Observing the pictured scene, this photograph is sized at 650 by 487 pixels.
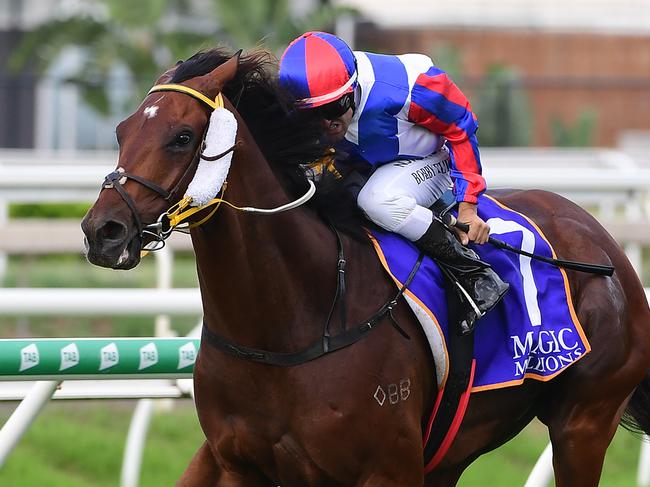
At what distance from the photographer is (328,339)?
10.1 ft

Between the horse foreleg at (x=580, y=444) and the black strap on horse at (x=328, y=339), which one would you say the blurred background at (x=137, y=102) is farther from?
the horse foreleg at (x=580, y=444)

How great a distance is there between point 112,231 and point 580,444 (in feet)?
5.32

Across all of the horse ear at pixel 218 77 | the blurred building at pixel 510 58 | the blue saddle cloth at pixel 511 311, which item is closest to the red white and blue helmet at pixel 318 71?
the horse ear at pixel 218 77

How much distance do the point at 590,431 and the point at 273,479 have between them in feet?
3.35

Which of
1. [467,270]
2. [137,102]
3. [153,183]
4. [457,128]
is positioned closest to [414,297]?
[467,270]

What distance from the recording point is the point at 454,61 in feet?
71.0

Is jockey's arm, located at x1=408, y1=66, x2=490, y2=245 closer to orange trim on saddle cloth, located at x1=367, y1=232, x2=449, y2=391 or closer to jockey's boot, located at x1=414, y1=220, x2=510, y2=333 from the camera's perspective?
jockey's boot, located at x1=414, y1=220, x2=510, y2=333

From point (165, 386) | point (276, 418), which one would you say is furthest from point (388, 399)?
point (165, 386)

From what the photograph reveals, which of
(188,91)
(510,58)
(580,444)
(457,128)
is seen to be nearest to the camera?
(188,91)

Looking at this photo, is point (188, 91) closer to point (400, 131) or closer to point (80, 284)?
point (400, 131)

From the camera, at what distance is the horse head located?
2.64 meters

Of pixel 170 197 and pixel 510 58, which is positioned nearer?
pixel 170 197

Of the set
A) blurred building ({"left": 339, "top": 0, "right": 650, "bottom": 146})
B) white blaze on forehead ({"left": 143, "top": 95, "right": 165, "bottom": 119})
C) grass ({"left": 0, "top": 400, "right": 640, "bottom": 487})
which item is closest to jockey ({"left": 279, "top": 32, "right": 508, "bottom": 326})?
white blaze on forehead ({"left": 143, "top": 95, "right": 165, "bottom": 119})

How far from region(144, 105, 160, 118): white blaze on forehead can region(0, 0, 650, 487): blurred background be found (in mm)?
540
